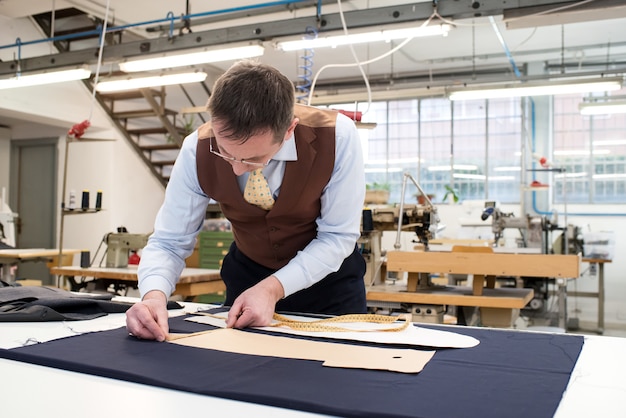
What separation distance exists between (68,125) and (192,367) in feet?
24.6

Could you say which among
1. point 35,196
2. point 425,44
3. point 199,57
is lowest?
→ point 35,196

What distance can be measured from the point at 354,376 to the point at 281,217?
659 millimetres

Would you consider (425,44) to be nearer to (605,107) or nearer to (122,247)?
(605,107)

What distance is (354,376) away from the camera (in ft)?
2.86

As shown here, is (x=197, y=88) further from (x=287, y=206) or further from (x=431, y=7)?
(x=287, y=206)

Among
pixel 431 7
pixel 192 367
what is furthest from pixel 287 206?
pixel 431 7

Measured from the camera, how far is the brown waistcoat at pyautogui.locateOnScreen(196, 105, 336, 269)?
1.44 m

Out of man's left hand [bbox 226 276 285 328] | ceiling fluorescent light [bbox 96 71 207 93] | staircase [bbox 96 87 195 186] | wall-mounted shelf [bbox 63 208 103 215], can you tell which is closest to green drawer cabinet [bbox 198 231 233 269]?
wall-mounted shelf [bbox 63 208 103 215]

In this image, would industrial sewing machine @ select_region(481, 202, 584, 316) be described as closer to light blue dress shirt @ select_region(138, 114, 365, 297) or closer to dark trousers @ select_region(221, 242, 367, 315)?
dark trousers @ select_region(221, 242, 367, 315)

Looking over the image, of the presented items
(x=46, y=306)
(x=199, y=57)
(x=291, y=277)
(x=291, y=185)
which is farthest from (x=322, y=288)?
(x=199, y=57)

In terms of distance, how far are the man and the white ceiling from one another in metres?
4.63

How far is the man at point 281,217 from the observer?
1.37m

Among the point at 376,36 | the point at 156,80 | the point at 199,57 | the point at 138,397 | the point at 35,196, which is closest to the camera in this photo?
the point at 138,397

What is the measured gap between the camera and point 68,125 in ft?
25.1
